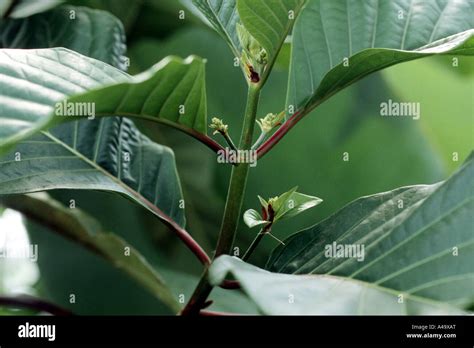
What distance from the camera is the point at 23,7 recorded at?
116 centimetres

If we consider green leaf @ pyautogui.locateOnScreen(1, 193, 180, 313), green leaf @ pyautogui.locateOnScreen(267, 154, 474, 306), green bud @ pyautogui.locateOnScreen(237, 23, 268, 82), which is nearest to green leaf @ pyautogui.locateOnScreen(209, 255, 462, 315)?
green leaf @ pyautogui.locateOnScreen(267, 154, 474, 306)

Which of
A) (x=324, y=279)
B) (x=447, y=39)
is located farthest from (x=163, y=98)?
(x=447, y=39)

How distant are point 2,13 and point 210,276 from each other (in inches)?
31.0

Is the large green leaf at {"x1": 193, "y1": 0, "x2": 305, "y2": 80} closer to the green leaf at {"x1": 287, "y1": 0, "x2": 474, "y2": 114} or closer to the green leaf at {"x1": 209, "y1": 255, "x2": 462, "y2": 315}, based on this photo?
the green leaf at {"x1": 287, "y1": 0, "x2": 474, "y2": 114}

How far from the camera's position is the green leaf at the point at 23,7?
1.13 metres

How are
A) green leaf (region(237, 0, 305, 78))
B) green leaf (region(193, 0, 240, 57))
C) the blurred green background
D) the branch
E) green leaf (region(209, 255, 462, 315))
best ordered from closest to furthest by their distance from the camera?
1. green leaf (region(209, 255, 462, 315))
2. green leaf (region(237, 0, 305, 78))
3. green leaf (region(193, 0, 240, 57))
4. the branch
5. the blurred green background

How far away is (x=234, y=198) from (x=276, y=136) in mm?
93

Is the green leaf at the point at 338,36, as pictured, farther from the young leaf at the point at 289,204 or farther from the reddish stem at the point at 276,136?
the young leaf at the point at 289,204

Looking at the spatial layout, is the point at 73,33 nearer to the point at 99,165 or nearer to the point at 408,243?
the point at 99,165

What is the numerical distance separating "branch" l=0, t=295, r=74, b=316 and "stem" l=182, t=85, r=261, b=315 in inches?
13.1

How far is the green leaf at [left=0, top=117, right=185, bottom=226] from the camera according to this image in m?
0.78

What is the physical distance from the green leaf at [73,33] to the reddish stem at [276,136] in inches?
14.6

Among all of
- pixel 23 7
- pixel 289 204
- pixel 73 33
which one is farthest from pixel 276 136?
pixel 23 7

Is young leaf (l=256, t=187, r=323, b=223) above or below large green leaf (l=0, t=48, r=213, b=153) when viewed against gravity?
below
